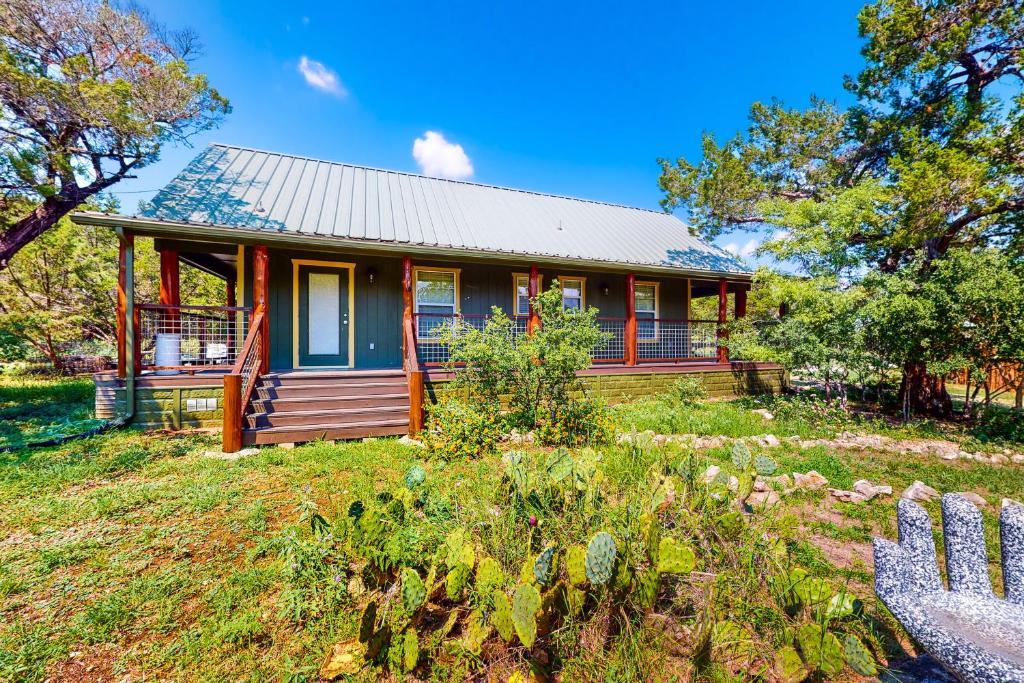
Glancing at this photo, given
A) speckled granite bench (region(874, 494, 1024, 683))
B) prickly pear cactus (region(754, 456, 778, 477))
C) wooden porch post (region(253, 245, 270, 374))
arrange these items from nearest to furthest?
speckled granite bench (region(874, 494, 1024, 683)) → prickly pear cactus (region(754, 456, 778, 477)) → wooden porch post (region(253, 245, 270, 374))

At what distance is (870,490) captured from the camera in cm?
423

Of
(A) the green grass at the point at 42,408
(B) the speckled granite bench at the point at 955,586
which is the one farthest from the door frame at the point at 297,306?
(B) the speckled granite bench at the point at 955,586

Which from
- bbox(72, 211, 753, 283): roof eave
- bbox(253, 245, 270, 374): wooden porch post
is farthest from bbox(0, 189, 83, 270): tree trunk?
bbox(253, 245, 270, 374): wooden porch post

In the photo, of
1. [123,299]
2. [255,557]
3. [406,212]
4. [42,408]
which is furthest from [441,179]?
[255,557]

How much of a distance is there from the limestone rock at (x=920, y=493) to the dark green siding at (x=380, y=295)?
7622mm

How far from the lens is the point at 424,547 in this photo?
2.38 meters

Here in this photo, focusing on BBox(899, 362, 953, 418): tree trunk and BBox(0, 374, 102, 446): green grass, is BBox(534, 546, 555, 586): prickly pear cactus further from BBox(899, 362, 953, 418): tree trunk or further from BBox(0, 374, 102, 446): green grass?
BBox(899, 362, 953, 418): tree trunk

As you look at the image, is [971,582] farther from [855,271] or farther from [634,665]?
[855,271]

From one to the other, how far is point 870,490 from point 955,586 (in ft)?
10.5

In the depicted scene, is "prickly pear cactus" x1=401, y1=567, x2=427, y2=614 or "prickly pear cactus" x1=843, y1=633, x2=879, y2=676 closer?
"prickly pear cactus" x1=843, y1=633, x2=879, y2=676

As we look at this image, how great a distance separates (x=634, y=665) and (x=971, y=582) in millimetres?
1533

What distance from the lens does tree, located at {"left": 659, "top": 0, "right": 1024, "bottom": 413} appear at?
22.6 ft

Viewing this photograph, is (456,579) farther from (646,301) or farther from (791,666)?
(646,301)

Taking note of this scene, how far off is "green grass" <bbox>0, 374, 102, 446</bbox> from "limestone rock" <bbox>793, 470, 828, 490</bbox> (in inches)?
386
